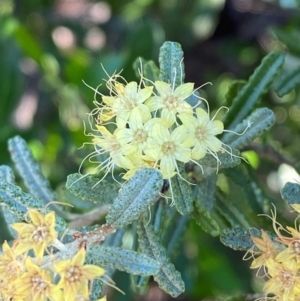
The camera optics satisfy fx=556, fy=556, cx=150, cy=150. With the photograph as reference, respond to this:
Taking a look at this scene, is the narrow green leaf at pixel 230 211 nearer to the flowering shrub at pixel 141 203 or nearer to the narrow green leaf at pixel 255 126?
the flowering shrub at pixel 141 203

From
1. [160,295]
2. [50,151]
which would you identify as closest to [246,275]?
[160,295]

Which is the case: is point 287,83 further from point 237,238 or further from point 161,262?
point 161,262

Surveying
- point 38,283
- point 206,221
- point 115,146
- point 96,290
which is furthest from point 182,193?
point 38,283

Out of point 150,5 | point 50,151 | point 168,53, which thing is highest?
point 168,53

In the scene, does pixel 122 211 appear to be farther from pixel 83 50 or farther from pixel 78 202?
pixel 83 50

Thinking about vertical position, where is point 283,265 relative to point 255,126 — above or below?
below

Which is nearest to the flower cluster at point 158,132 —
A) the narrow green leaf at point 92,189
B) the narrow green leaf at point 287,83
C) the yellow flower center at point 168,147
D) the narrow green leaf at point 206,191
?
the yellow flower center at point 168,147

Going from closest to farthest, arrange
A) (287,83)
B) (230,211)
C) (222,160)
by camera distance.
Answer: (222,160) < (230,211) < (287,83)

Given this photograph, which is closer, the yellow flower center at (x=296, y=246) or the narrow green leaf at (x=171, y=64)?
the yellow flower center at (x=296, y=246)
